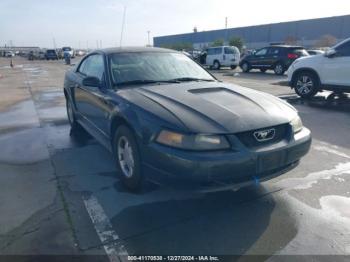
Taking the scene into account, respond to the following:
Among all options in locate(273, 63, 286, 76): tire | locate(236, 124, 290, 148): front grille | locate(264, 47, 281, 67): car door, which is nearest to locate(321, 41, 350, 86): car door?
locate(236, 124, 290, 148): front grille

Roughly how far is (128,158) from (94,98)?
128cm

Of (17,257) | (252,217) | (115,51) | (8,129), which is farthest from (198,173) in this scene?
(8,129)

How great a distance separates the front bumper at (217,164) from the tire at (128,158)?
0.86 ft

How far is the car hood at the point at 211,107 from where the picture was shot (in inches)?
116

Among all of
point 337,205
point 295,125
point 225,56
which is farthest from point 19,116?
point 225,56

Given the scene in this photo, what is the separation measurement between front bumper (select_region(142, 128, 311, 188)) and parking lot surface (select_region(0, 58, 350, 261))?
0.34 m

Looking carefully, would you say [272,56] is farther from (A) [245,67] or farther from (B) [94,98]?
(B) [94,98]

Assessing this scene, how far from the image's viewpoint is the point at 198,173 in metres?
2.77

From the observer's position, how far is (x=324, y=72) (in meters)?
8.85

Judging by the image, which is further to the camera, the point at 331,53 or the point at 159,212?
the point at 331,53

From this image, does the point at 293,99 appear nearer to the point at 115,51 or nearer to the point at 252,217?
the point at 115,51

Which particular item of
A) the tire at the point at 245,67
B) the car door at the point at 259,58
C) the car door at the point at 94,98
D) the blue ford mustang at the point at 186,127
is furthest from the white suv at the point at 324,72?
the tire at the point at 245,67

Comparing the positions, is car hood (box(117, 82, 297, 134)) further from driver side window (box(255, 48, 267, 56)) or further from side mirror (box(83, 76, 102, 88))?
driver side window (box(255, 48, 267, 56))

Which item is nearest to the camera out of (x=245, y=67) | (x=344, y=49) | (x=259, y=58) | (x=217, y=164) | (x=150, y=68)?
(x=217, y=164)
